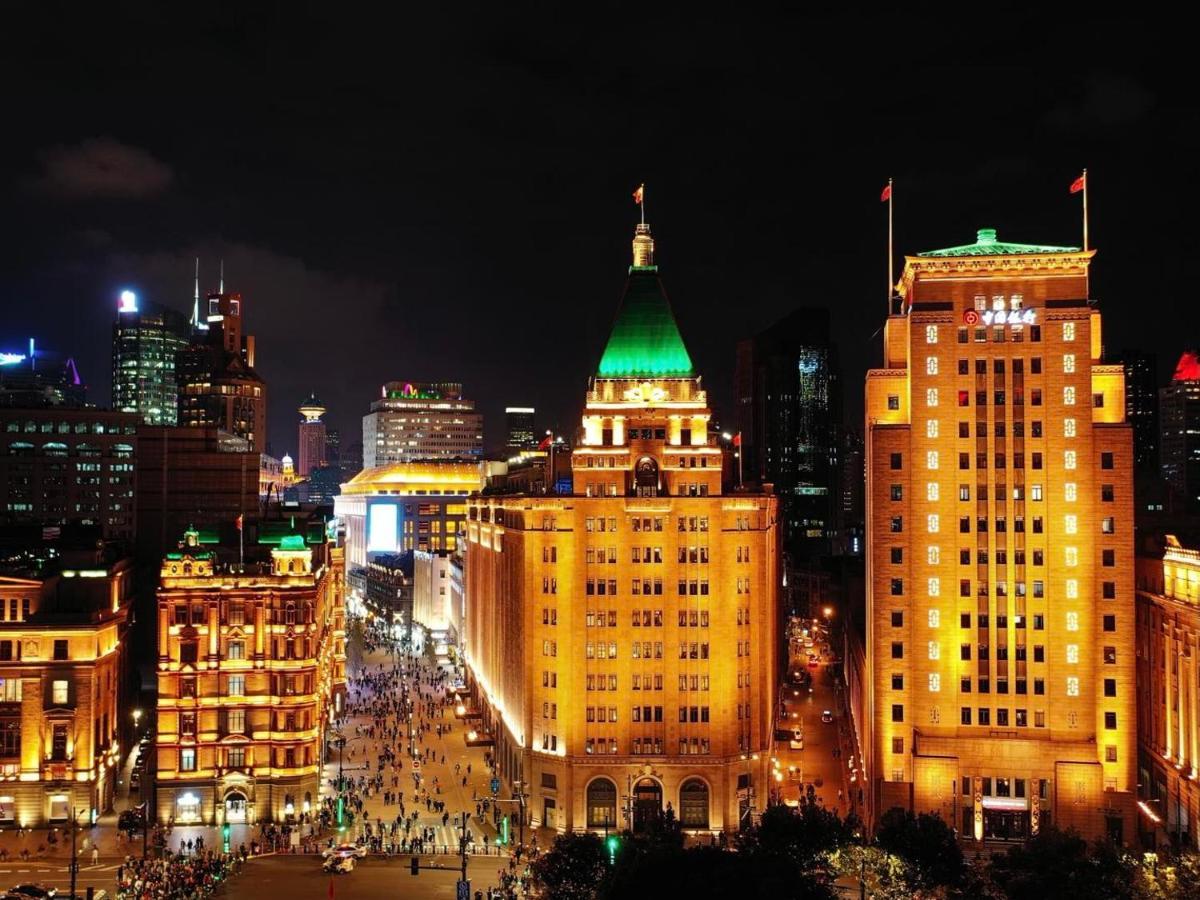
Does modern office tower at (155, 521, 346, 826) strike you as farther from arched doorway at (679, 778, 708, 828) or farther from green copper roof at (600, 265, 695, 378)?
green copper roof at (600, 265, 695, 378)

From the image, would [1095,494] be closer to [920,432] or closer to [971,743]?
[920,432]

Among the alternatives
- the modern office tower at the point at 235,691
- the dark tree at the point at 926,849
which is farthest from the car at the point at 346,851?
the dark tree at the point at 926,849

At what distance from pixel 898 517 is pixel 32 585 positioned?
3211 inches

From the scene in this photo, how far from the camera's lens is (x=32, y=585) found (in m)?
122

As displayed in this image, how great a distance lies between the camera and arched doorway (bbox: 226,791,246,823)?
121m

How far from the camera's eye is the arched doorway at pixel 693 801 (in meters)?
122

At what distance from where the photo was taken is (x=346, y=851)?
108 meters

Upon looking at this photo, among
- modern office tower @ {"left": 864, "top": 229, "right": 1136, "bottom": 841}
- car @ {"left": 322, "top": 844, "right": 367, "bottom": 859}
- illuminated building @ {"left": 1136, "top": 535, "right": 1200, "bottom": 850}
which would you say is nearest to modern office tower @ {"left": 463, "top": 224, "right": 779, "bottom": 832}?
modern office tower @ {"left": 864, "top": 229, "right": 1136, "bottom": 841}

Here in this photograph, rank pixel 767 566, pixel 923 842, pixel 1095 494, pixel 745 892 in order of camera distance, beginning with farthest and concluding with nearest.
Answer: pixel 767 566 < pixel 1095 494 < pixel 923 842 < pixel 745 892

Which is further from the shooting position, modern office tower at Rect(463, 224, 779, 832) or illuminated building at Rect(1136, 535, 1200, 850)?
modern office tower at Rect(463, 224, 779, 832)

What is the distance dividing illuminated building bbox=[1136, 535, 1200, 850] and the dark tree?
2413 cm

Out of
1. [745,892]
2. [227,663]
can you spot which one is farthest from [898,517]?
[227,663]

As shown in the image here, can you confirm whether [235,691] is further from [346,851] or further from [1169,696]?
[1169,696]

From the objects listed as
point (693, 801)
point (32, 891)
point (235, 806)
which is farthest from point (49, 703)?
point (693, 801)
